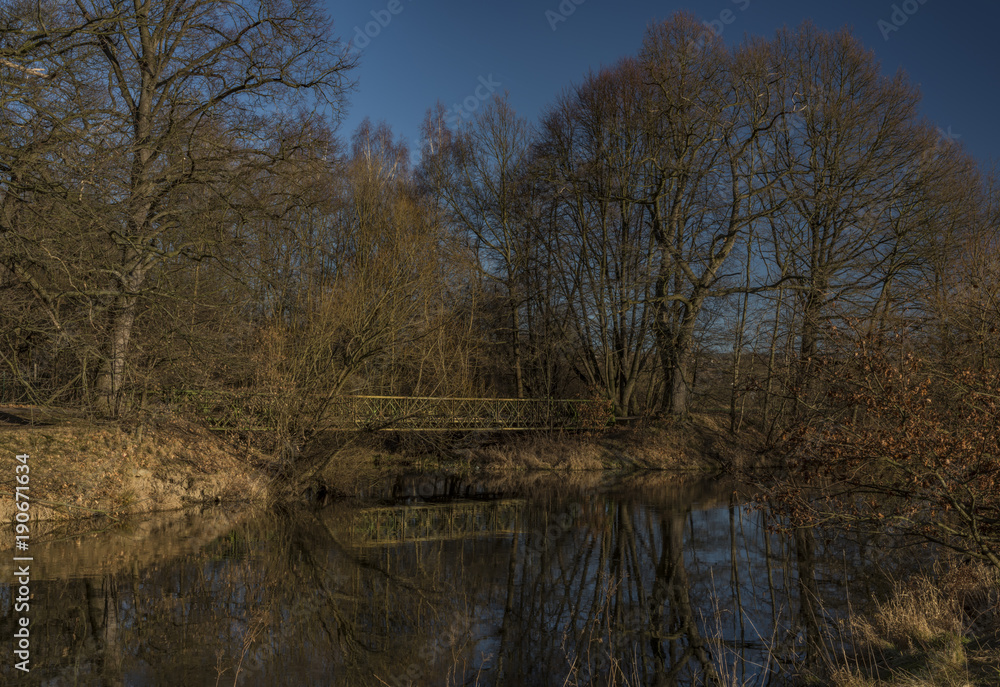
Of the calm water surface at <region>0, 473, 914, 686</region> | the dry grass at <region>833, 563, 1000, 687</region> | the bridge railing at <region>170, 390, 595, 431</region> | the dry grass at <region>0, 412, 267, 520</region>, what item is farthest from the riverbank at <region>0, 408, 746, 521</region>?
the dry grass at <region>833, 563, 1000, 687</region>

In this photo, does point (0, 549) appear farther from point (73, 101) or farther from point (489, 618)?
point (489, 618)

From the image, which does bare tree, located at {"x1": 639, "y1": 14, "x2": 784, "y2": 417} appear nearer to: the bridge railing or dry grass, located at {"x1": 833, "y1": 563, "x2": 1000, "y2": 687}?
the bridge railing

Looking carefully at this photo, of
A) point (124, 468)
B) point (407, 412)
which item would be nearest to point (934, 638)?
point (124, 468)

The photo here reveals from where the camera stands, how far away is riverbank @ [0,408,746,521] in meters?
12.1

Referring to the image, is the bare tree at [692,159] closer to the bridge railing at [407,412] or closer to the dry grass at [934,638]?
the bridge railing at [407,412]

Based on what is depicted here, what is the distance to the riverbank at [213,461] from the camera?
12.1 metres

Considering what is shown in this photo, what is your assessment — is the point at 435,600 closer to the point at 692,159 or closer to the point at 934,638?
the point at 934,638

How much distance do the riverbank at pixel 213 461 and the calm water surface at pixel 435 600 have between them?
0.87 meters

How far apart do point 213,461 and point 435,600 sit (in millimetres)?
8307

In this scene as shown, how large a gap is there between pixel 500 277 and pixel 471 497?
1277 cm

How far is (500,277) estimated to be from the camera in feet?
95.1

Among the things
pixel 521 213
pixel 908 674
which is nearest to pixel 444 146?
pixel 521 213

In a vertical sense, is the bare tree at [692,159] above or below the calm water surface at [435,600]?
→ above

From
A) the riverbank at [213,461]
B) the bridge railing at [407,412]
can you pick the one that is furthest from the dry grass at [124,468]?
the bridge railing at [407,412]
